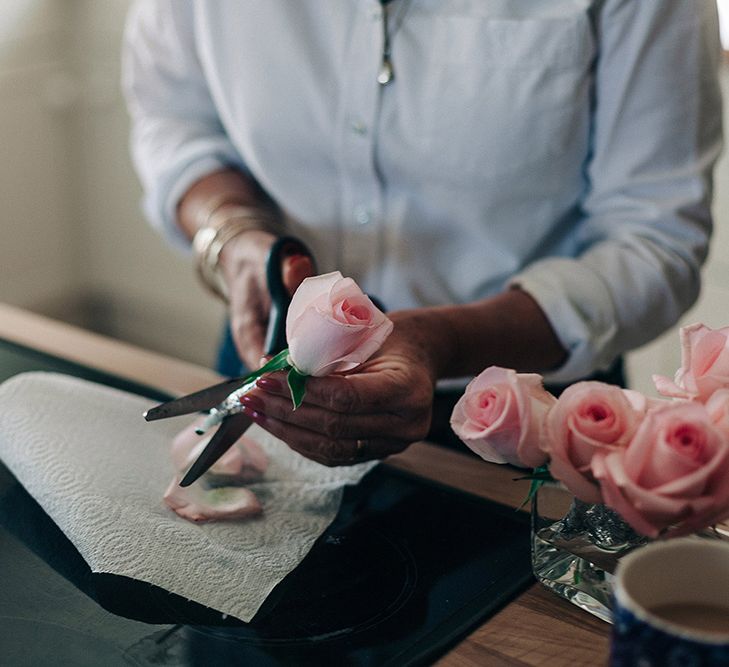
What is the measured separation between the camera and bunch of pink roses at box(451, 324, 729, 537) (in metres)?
0.47

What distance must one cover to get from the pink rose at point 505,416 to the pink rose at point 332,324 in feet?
0.26

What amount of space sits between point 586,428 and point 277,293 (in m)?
0.39

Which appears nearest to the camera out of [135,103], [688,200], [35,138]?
[688,200]

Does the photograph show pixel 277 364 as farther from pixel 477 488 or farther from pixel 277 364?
pixel 477 488

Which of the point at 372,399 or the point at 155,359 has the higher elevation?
the point at 372,399

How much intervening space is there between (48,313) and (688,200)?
1971mm

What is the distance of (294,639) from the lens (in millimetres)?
608

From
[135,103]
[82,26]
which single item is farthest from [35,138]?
[135,103]

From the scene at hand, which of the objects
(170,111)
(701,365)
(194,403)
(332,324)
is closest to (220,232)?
(170,111)

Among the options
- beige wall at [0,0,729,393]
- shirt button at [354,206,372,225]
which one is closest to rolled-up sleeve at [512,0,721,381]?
shirt button at [354,206,372,225]

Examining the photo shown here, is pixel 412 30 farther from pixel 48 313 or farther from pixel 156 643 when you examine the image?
pixel 48 313

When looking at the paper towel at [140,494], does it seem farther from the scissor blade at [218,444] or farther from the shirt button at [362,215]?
the shirt button at [362,215]

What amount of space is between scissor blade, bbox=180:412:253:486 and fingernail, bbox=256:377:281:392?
7 cm

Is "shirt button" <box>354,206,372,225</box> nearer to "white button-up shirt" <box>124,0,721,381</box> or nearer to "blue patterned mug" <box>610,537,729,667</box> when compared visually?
"white button-up shirt" <box>124,0,721,381</box>
